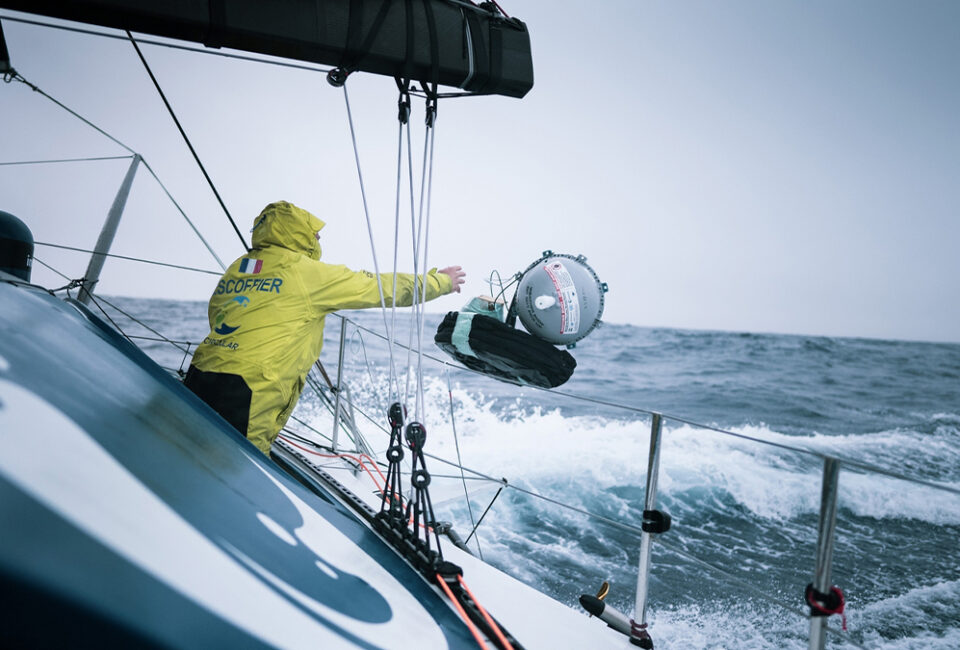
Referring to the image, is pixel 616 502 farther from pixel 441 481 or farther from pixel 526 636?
pixel 526 636

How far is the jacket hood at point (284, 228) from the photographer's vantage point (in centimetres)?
198

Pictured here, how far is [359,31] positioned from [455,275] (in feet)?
2.94

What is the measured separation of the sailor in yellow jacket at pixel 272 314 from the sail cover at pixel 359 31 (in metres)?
0.63

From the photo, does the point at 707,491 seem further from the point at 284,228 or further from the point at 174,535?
the point at 174,535

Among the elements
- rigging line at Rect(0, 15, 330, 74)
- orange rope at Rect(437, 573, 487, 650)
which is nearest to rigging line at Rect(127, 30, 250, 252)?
rigging line at Rect(0, 15, 330, 74)

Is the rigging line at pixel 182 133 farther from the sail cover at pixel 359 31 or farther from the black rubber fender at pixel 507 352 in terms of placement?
the black rubber fender at pixel 507 352

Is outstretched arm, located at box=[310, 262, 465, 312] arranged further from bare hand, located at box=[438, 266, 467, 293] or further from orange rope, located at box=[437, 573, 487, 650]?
orange rope, located at box=[437, 573, 487, 650]

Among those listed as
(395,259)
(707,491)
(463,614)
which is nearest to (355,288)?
(395,259)

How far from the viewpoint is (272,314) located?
1.82 meters

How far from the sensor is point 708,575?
3.90 meters

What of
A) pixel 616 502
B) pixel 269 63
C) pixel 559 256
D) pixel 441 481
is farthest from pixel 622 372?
pixel 269 63

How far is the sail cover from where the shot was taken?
1.39 m

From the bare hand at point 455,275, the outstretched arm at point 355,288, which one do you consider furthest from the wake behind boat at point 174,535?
the bare hand at point 455,275

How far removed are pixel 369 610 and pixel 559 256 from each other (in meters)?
1.35
